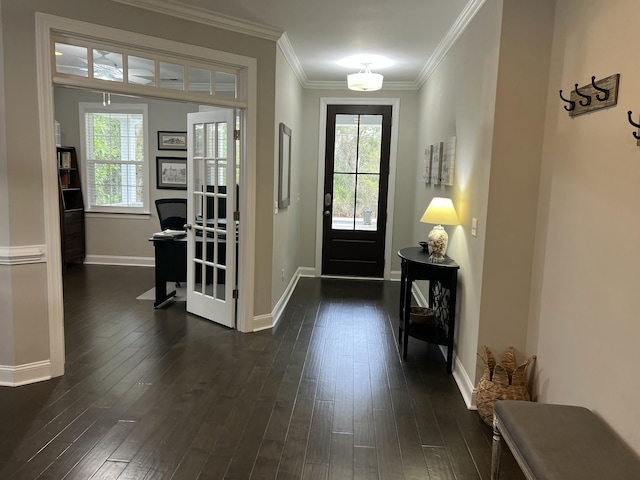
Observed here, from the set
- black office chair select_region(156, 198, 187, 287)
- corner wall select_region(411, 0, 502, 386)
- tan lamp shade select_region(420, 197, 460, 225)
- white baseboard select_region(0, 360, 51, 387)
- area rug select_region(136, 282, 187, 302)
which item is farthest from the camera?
black office chair select_region(156, 198, 187, 287)

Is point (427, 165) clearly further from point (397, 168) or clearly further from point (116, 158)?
point (116, 158)

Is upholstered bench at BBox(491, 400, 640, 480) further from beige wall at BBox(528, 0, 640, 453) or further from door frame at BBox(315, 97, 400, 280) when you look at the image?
door frame at BBox(315, 97, 400, 280)

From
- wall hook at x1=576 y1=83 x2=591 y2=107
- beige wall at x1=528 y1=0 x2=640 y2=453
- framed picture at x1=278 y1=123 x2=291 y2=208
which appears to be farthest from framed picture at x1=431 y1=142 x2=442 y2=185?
wall hook at x1=576 y1=83 x2=591 y2=107

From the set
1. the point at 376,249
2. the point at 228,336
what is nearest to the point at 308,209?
the point at 376,249

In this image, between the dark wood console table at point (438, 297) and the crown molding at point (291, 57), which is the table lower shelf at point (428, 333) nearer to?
the dark wood console table at point (438, 297)

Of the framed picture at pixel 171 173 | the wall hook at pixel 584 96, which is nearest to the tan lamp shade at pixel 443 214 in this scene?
the wall hook at pixel 584 96

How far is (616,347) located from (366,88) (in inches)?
136

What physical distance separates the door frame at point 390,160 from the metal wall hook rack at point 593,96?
12.3 feet

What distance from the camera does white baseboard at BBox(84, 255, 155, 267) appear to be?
662 centimetres

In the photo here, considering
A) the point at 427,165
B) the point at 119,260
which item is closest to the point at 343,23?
the point at 427,165

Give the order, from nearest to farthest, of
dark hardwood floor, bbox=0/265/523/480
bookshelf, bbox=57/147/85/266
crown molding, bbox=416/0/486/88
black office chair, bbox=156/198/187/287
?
dark hardwood floor, bbox=0/265/523/480, crown molding, bbox=416/0/486/88, black office chair, bbox=156/198/187/287, bookshelf, bbox=57/147/85/266

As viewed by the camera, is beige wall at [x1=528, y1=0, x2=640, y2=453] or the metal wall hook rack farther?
the metal wall hook rack

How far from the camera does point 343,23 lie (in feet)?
11.8

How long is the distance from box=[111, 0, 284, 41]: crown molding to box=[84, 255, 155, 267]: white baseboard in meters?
4.02
